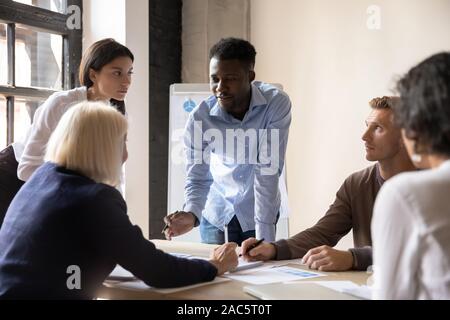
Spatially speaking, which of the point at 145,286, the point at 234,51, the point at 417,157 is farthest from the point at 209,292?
the point at 234,51

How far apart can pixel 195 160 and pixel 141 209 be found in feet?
4.29

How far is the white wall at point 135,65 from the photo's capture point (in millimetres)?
3477

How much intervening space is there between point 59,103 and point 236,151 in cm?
80

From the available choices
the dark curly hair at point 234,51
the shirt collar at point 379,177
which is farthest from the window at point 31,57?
the shirt collar at point 379,177

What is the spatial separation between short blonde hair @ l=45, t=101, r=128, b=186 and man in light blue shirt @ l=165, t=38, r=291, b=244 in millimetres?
927

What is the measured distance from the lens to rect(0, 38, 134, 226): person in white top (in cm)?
214

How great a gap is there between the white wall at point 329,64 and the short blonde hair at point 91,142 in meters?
2.45

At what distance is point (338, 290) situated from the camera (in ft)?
4.66

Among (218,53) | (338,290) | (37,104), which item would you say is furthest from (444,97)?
(37,104)

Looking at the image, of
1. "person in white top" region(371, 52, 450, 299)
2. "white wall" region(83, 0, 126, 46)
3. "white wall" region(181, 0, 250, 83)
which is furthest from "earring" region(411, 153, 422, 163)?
"white wall" region(181, 0, 250, 83)

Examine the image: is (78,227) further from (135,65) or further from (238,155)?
(135,65)

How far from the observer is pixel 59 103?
2.19 meters

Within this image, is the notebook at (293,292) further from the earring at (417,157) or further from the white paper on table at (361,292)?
the earring at (417,157)
